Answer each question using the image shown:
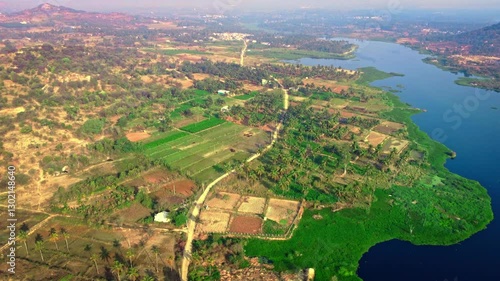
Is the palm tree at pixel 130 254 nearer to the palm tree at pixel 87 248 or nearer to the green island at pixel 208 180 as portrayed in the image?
the green island at pixel 208 180

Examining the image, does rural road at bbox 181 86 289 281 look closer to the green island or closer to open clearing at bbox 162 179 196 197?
the green island

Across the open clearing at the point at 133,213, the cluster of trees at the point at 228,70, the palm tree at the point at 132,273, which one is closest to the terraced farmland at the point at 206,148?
the open clearing at the point at 133,213

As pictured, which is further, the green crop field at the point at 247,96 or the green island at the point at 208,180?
the green crop field at the point at 247,96

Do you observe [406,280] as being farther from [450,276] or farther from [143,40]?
[143,40]

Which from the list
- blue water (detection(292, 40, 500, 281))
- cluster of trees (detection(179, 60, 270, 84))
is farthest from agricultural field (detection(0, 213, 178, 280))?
cluster of trees (detection(179, 60, 270, 84))

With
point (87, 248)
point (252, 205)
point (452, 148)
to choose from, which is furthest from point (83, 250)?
point (452, 148)
